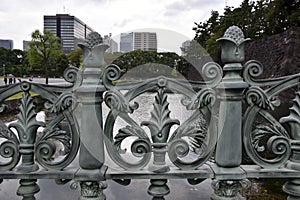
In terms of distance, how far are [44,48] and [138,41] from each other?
4403 centimetres

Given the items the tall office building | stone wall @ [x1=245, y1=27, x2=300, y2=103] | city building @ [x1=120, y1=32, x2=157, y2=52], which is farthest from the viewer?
stone wall @ [x1=245, y1=27, x2=300, y2=103]

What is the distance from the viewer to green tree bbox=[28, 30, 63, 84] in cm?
4188

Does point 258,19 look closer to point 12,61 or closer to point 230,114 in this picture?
point 230,114

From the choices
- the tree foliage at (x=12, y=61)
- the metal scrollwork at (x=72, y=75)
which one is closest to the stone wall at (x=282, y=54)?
the metal scrollwork at (x=72, y=75)

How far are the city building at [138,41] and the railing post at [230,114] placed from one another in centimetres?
73

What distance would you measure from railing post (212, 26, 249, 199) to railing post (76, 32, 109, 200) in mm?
878

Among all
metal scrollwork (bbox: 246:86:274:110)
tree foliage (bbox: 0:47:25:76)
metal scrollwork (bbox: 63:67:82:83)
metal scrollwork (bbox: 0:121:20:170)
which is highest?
tree foliage (bbox: 0:47:25:76)

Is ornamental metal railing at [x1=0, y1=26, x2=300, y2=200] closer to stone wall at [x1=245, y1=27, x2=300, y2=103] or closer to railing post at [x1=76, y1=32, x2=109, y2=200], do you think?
railing post at [x1=76, y1=32, x2=109, y2=200]

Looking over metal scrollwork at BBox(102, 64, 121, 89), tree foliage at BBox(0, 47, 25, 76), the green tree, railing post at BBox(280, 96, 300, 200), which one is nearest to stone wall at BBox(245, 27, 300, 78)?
railing post at BBox(280, 96, 300, 200)

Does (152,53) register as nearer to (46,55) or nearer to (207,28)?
(46,55)

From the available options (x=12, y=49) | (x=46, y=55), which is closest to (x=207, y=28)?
(x=46, y=55)

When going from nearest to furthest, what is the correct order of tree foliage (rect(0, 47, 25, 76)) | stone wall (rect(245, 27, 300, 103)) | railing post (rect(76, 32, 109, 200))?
railing post (rect(76, 32, 109, 200))
stone wall (rect(245, 27, 300, 103))
tree foliage (rect(0, 47, 25, 76))

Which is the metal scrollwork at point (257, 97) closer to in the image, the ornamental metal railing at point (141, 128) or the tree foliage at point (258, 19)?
the ornamental metal railing at point (141, 128)

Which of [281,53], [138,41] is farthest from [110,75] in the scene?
[281,53]
